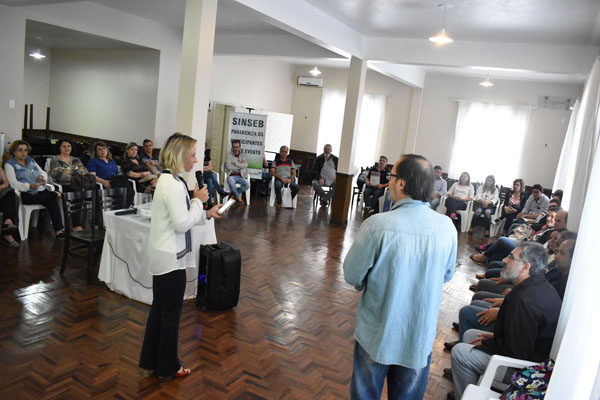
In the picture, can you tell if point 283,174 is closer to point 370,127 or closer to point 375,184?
point 375,184

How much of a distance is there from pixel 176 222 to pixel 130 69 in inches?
324

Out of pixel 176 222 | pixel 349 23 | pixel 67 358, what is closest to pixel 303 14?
pixel 349 23

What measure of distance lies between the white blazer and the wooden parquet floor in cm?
81

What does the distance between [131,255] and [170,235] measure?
158 cm

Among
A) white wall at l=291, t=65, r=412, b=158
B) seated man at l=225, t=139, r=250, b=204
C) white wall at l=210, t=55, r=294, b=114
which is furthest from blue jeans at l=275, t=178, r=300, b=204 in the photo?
white wall at l=291, t=65, r=412, b=158

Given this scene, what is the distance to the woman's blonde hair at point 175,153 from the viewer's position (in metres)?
2.52

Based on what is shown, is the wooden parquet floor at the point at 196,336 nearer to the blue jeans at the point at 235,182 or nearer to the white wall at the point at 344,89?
the blue jeans at the point at 235,182

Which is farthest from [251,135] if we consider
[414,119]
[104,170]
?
[414,119]

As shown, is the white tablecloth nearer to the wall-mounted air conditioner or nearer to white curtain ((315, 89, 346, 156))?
white curtain ((315, 89, 346, 156))

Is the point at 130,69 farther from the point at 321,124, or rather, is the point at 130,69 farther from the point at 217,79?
the point at 321,124

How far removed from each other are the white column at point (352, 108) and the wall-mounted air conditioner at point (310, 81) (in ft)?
16.3

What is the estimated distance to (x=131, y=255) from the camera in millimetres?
3918

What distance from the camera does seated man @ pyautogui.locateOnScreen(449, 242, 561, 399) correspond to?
239 cm

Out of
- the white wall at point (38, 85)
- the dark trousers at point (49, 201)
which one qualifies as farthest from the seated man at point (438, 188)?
the white wall at point (38, 85)
